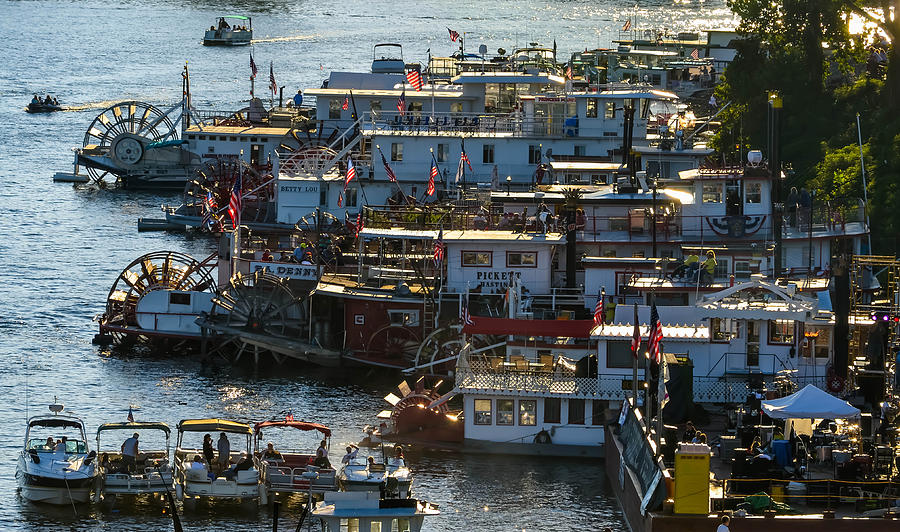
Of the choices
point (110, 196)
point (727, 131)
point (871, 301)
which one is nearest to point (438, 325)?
point (871, 301)

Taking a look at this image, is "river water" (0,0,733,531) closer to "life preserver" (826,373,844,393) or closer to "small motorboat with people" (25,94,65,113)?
"life preserver" (826,373,844,393)

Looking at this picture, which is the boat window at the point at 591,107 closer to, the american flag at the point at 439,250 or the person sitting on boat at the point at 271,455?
the american flag at the point at 439,250

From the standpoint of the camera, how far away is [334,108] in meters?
124

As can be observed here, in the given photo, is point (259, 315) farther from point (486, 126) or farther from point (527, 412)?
point (486, 126)

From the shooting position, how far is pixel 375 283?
262 feet

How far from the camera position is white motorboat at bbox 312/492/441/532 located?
174ft

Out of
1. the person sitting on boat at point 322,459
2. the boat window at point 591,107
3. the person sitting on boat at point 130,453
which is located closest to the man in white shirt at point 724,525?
the person sitting on boat at point 322,459

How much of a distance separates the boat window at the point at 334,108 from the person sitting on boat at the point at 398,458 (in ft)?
208

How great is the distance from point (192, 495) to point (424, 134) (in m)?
43.0

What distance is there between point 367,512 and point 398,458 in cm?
659

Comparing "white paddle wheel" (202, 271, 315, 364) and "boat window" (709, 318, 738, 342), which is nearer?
"boat window" (709, 318, 738, 342)

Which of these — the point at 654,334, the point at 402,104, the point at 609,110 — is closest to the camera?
the point at 654,334

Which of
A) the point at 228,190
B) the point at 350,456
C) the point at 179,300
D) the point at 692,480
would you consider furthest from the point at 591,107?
the point at 692,480

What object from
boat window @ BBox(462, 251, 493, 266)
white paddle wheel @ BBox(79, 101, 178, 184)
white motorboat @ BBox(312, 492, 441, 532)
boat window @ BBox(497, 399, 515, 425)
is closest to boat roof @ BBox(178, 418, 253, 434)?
boat window @ BBox(497, 399, 515, 425)
